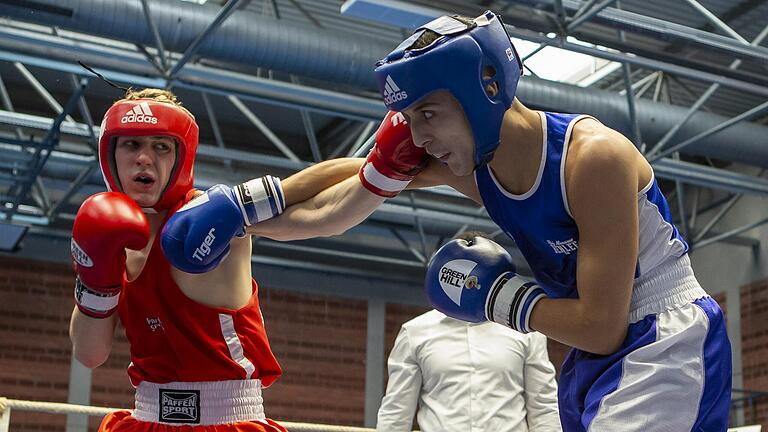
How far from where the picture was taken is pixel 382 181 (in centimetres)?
226

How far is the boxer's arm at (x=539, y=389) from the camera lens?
14.1ft

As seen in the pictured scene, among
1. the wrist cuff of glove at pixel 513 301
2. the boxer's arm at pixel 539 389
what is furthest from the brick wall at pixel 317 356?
the wrist cuff of glove at pixel 513 301

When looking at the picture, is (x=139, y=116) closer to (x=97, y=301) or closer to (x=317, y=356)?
A: (x=97, y=301)

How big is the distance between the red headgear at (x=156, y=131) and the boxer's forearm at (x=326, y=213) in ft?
0.88

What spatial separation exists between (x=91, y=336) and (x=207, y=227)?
54 cm

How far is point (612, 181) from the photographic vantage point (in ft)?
6.08

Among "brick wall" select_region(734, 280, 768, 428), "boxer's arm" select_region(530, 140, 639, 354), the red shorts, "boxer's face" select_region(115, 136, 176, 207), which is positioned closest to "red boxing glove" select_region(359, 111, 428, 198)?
"boxer's arm" select_region(530, 140, 639, 354)

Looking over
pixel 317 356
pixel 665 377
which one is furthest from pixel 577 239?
pixel 317 356

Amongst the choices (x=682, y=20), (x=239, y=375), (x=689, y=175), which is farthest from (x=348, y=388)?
(x=239, y=375)

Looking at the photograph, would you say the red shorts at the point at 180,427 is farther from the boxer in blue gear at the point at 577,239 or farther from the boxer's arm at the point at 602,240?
the boxer's arm at the point at 602,240

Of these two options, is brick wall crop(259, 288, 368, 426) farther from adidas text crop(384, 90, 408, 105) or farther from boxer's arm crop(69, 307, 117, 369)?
adidas text crop(384, 90, 408, 105)

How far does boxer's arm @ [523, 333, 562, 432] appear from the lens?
430cm

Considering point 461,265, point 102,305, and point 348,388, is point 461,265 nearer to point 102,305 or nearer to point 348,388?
point 102,305

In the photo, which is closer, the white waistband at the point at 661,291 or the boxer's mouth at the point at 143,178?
the white waistband at the point at 661,291
